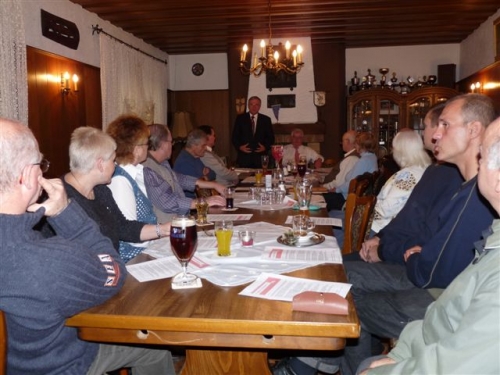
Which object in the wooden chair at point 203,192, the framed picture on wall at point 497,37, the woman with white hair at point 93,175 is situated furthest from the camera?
the framed picture on wall at point 497,37

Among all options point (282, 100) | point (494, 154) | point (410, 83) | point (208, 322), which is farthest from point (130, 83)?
point (494, 154)

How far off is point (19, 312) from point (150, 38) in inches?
304

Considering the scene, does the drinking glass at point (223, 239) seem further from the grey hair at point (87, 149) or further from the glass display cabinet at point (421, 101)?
the glass display cabinet at point (421, 101)

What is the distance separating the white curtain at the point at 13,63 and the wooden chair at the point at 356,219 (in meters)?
3.39

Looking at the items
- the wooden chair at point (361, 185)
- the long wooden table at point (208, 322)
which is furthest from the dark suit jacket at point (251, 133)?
the long wooden table at point (208, 322)

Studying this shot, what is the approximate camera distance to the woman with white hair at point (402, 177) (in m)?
3.17

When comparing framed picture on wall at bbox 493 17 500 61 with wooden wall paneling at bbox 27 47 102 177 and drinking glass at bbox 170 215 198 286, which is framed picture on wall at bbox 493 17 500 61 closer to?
wooden wall paneling at bbox 27 47 102 177

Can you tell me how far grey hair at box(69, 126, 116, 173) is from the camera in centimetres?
214

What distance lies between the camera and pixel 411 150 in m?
3.29

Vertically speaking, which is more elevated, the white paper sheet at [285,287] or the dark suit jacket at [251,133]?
the dark suit jacket at [251,133]

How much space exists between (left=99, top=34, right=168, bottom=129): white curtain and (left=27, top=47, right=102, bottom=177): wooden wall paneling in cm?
32

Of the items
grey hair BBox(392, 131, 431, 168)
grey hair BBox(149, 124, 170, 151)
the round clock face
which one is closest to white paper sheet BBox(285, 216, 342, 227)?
grey hair BBox(392, 131, 431, 168)

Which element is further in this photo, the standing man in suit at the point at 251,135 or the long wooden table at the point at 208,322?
the standing man in suit at the point at 251,135

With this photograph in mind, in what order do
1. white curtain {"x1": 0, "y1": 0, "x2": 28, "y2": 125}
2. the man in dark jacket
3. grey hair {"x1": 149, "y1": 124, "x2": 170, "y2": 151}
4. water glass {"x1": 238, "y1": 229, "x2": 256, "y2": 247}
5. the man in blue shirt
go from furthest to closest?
1. the man in blue shirt
2. white curtain {"x1": 0, "y1": 0, "x2": 28, "y2": 125}
3. grey hair {"x1": 149, "y1": 124, "x2": 170, "y2": 151}
4. water glass {"x1": 238, "y1": 229, "x2": 256, "y2": 247}
5. the man in dark jacket
